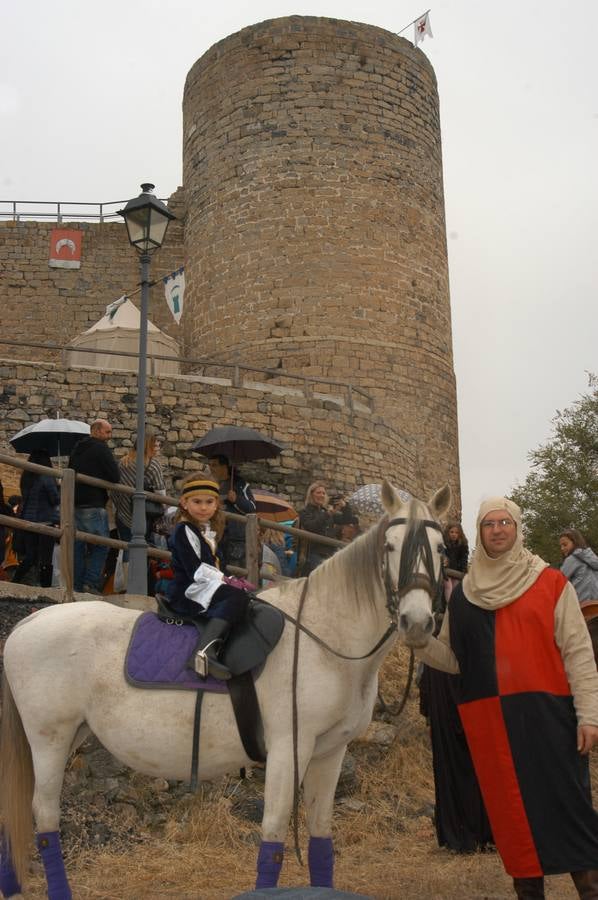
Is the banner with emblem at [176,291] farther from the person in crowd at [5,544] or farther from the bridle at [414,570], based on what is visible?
the bridle at [414,570]

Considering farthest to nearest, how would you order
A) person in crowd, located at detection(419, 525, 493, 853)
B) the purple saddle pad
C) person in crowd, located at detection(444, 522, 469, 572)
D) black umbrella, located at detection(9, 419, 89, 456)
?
1. black umbrella, located at detection(9, 419, 89, 456)
2. person in crowd, located at detection(444, 522, 469, 572)
3. person in crowd, located at detection(419, 525, 493, 853)
4. the purple saddle pad

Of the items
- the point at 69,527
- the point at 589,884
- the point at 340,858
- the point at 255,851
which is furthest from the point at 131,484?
the point at 589,884

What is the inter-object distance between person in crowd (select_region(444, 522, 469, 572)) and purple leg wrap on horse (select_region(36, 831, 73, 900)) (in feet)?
22.8

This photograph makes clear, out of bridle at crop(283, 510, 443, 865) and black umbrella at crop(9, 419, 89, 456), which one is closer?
bridle at crop(283, 510, 443, 865)

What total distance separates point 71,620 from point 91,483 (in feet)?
11.4

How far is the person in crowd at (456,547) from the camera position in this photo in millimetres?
11359

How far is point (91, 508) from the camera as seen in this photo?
8852 millimetres

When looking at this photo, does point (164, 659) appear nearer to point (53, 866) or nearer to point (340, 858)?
point (53, 866)

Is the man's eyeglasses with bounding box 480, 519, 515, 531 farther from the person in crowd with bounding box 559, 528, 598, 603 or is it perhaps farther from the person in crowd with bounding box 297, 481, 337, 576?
the person in crowd with bounding box 297, 481, 337, 576

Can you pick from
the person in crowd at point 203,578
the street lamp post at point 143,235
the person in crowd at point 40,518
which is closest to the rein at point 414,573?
the person in crowd at point 203,578

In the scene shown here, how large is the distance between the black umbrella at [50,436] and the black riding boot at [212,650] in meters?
7.09

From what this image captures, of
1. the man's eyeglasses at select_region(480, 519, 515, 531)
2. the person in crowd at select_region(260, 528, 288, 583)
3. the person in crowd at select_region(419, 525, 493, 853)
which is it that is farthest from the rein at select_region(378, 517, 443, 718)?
the person in crowd at select_region(260, 528, 288, 583)

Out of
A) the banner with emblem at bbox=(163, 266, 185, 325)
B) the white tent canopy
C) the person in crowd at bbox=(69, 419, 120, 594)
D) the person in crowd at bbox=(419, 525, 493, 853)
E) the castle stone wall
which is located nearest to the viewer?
the person in crowd at bbox=(419, 525, 493, 853)

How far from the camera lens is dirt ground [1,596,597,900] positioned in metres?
5.77
